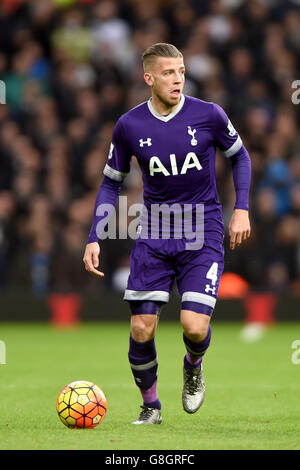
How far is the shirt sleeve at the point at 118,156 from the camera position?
267 inches

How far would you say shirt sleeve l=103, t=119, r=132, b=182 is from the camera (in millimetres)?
6781

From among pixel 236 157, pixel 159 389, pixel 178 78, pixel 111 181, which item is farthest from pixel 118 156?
pixel 159 389

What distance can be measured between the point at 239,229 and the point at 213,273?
364 millimetres

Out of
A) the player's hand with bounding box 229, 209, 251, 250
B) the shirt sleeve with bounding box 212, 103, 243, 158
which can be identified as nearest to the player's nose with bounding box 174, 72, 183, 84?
the shirt sleeve with bounding box 212, 103, 243, 158

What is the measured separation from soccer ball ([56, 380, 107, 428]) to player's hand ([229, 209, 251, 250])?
123cm

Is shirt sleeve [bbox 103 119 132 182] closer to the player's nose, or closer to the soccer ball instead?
the player's nose

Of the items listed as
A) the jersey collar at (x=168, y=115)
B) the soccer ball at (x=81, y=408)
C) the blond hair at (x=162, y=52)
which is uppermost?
the blond hair at (x=162, y=52)

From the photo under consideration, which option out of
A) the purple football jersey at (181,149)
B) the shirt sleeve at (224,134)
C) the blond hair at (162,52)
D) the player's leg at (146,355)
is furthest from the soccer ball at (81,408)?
the blond hair at (162,52)

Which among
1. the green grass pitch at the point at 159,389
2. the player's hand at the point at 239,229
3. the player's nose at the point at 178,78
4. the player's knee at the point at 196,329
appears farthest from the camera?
the player's nose at the point at 178,78

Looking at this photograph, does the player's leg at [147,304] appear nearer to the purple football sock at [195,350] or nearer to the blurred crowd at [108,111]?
the purple football sock at [195,350]

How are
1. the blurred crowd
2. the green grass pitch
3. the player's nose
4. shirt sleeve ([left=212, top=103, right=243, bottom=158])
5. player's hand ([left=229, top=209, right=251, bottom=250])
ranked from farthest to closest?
the blurred crowd, shirt sleeve ([left=212, top=103, right=243, bottom=158]), the player's nose, player's hand ([left=229, top=209, right=251, bottom=250]), the green grass pitch

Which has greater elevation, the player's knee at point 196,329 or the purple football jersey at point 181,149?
the purple football jersey at point 181,149

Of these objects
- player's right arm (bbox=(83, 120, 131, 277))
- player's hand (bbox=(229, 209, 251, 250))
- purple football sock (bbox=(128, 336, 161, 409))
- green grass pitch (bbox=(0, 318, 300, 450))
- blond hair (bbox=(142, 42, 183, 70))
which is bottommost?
green grass pitch (bbox=(0, 318, 300, 450))

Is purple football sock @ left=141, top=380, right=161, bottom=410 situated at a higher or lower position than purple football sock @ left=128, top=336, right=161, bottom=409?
lower
